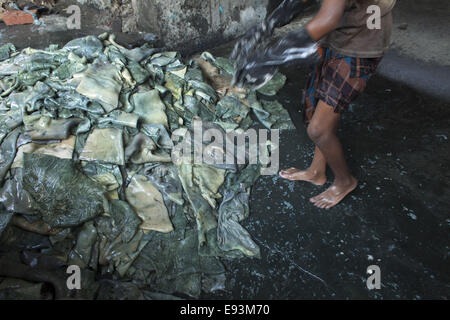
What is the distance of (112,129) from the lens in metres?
2.53

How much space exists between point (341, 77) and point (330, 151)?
0.51 meters

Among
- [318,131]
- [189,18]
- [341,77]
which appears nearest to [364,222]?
[318,131]

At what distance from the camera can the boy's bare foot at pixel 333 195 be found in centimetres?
243

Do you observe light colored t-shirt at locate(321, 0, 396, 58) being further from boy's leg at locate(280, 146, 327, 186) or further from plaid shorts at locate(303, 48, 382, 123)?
boy's leg at locate(280, 146, 327, 186)

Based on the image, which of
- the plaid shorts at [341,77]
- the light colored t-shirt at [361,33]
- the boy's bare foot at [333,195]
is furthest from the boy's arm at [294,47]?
the boy's bare foot at [333,195]

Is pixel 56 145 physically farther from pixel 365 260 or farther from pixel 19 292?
pixel 365 260

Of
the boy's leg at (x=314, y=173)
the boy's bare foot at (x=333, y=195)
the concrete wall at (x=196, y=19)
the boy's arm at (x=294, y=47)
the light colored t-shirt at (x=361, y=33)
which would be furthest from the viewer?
the concrete wall at (x=196, y=19)

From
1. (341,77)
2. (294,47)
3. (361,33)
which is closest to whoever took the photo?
(294,47)

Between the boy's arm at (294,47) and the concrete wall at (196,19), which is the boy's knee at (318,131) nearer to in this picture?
the boy's arm at (294,47)

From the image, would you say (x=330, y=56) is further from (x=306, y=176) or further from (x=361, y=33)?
(x=306, y=176)

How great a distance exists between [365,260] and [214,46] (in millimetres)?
3549

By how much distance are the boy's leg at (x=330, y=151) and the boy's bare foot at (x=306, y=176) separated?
0.15 metres

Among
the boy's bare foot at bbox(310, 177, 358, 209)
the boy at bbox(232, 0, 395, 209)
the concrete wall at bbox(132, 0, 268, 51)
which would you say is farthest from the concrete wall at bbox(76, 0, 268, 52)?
the boy's bare foot at bbox(310, 177, 358, 209)

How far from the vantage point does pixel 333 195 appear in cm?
244
